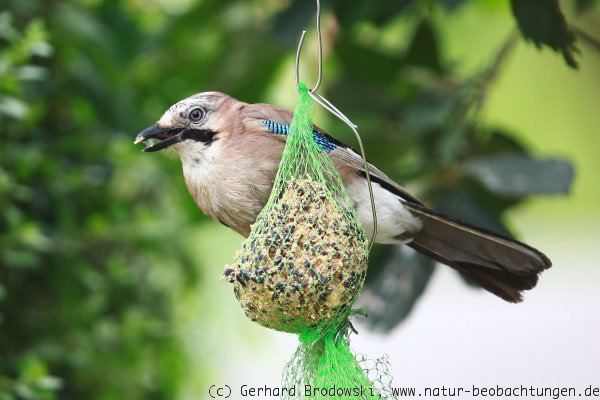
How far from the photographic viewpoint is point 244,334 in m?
5.44

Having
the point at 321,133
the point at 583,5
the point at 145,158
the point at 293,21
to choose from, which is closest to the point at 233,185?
the point at 321,133

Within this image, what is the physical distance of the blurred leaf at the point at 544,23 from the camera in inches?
115

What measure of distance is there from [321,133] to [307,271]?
2.61 feet

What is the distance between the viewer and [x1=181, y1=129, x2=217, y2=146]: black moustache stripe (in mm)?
3260

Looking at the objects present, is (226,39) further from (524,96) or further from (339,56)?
(524,96)

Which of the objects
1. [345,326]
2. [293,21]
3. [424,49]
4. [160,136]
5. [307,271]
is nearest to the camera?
[307,271]

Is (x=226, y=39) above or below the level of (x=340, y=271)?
above

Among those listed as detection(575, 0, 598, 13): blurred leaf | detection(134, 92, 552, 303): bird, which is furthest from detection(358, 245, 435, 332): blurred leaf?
detection(575, 0, 598, 13): blurred leaf

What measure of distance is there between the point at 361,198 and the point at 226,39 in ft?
6.37

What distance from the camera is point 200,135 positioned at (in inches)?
130

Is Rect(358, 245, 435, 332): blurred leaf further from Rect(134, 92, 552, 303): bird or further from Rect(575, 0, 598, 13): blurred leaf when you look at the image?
Rect(575, 0, 598, 13): blurred leaf

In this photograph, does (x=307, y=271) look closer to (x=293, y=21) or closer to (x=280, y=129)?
(x=280, y=129)

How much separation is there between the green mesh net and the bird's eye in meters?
0.41

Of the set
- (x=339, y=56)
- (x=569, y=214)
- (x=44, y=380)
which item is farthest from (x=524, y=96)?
(x=44, y=380)
